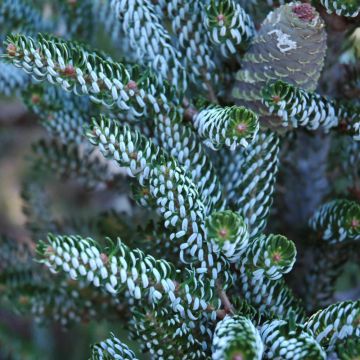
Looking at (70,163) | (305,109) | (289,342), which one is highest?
(305,109)

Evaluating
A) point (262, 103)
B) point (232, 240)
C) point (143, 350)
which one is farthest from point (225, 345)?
point (262, 103)

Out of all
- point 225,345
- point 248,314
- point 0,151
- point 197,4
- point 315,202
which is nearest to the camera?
point 225,345

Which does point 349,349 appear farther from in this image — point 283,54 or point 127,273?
point 283,54

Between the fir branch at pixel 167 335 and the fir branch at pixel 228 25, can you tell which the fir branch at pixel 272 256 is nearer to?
the fir branch at pixel 167 335

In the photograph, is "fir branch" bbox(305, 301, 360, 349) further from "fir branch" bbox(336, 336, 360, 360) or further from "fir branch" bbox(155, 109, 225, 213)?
"fir branch" bbox(155, 109, 225, 213)

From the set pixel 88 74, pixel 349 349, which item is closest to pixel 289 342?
pixel 349 349

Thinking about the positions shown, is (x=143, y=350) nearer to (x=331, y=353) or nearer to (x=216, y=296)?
(x=216, y=296)
